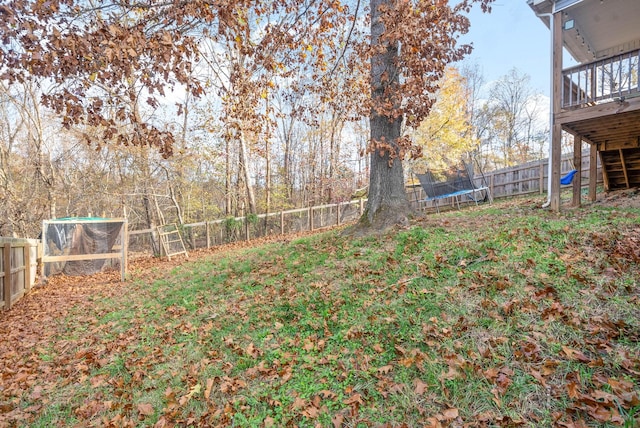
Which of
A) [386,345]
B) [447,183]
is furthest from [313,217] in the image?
[386,345]

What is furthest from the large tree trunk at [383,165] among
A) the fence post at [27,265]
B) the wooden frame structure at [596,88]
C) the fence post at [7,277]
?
the fence post at [27,265]

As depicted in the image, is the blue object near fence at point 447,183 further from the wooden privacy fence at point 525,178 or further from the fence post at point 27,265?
the fence post at point 27,265

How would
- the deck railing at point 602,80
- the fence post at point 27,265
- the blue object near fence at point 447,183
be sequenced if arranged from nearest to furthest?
the deck railing at point 602,80, the fence post at point 27,265, the blue object near fence at point 447,183

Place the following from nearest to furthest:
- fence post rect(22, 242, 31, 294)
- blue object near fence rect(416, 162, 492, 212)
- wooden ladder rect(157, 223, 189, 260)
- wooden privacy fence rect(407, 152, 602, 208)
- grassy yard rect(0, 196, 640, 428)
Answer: grassy yard rect(0, 196, 640, 428) < fence post rect(22, 242, 31, 294) < blue object near fence rect(416, 162, 492, 212) < wooden ladder rect(157, 223, 189, 260) < wooden privacy fence rect(407, 152, 602, 208)

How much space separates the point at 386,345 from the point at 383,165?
150 inches

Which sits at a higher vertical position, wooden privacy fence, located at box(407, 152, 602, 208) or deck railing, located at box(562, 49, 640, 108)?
deck railing, located at box(562, 49, 640, 108)

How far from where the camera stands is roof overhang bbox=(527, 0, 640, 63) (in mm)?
5762

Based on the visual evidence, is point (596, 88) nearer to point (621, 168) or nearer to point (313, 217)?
point (621, 168)

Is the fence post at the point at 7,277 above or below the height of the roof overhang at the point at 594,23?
below

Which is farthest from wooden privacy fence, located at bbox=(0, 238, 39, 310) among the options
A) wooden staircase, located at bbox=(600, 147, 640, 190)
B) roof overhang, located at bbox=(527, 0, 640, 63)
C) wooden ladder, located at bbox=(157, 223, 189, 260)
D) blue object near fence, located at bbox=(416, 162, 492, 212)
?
wooden staircase, located at bbox=(600, 147, 640, 190)

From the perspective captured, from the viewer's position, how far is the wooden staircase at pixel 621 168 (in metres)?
7.01

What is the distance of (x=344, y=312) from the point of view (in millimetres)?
3211

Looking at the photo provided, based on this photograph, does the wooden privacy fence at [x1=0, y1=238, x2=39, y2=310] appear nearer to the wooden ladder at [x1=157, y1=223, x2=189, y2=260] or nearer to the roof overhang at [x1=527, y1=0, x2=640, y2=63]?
the wooden ladder at [x1=157, y1=223, x2=189, y2=260]

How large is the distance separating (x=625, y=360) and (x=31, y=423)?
417cm
